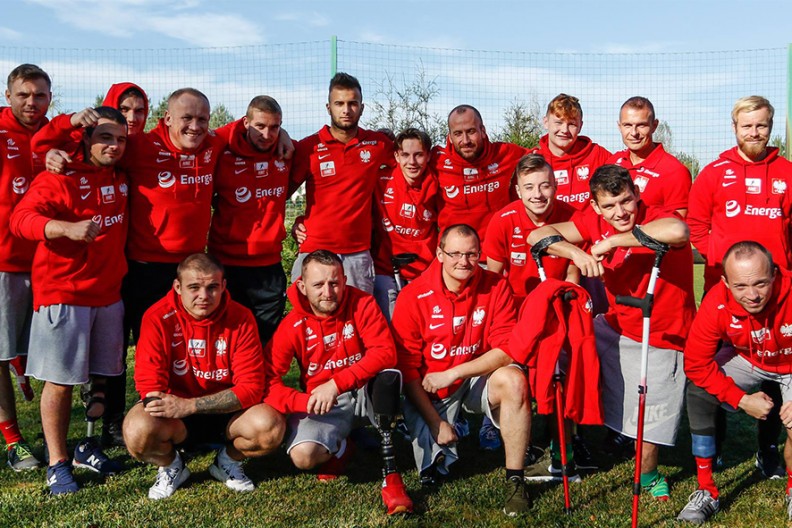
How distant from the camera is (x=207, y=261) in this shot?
4.78 metres

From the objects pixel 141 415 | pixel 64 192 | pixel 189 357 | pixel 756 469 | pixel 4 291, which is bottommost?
pixel 756 469

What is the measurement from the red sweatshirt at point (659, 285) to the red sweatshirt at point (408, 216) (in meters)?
1.55

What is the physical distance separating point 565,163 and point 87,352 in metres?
3.54

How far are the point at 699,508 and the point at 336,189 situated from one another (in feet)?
10.6

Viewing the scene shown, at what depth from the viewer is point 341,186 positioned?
582 centimetres

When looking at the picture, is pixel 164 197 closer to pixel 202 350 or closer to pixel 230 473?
pixel 202 350

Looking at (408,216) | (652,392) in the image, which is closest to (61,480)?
(408,216)

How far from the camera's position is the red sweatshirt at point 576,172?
18.5ft

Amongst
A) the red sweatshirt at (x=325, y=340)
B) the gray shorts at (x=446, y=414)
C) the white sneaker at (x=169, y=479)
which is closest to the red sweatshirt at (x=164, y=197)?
the red sweatshirt at (x=325, y=340)

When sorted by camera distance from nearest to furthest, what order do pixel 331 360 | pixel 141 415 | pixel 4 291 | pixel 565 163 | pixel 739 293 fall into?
1. pixel 739 293
2. pixel 141 415
3. pixel 331 360
4. pixel 4 291
5. pixel 565 163

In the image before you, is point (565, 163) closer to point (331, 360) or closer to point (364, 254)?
point (364, 254)

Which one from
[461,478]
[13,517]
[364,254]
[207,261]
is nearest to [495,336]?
[461,478]

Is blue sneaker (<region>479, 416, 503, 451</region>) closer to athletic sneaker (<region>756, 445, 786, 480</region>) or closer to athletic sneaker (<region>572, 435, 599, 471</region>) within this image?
athletic sneaker (<region>572, 435, 599, 471</region>)

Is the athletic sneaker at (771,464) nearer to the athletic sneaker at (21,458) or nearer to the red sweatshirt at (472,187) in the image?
the red sweatshirt at (472,187)
